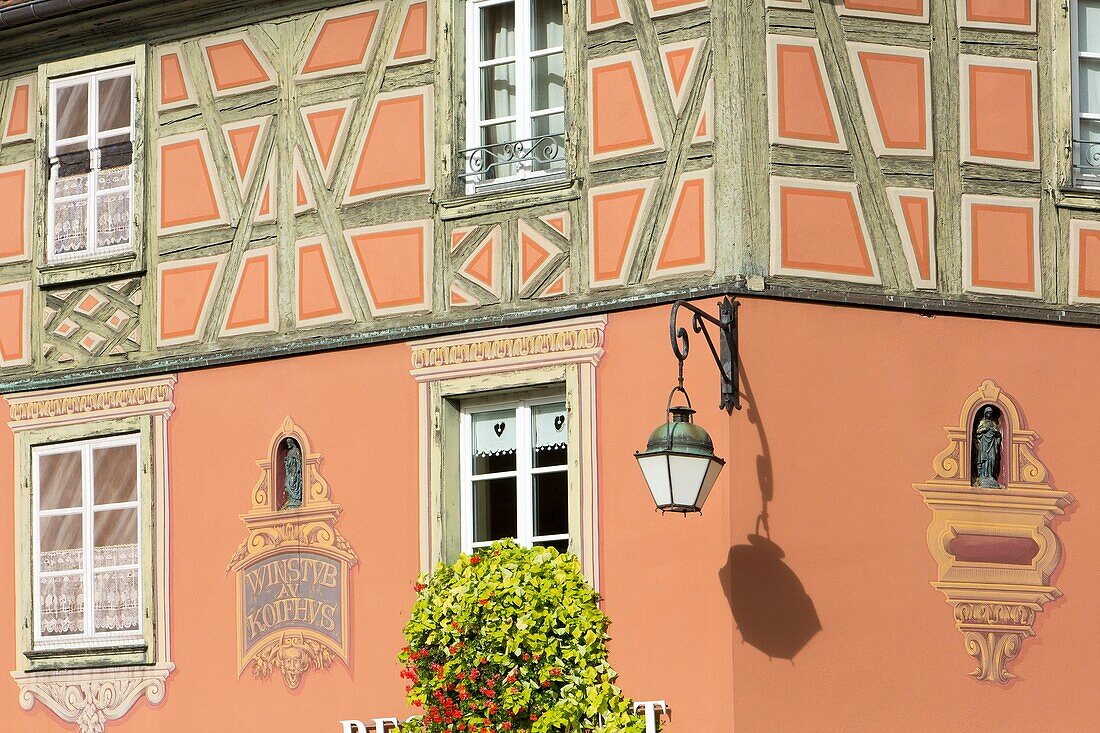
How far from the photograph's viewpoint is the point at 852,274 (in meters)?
13.6

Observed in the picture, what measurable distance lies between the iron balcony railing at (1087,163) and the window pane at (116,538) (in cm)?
646

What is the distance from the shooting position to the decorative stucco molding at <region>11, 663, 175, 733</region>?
51.1 ft

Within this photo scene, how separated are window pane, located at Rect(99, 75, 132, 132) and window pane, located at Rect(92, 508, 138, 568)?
2650mm

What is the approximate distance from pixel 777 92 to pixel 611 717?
3.64 m

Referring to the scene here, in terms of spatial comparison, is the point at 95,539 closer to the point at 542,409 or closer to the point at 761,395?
the point at 542,409

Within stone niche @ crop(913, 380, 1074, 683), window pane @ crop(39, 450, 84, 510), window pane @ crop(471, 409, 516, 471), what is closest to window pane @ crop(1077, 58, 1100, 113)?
stone niche @ crop(913, 380, 1074, 683)

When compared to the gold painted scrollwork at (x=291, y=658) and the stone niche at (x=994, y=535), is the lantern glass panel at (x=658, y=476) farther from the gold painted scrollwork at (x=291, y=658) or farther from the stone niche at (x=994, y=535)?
the gold painted scrollwork at (x=291, y=658)

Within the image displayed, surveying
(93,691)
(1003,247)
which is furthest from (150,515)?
(1003,247)

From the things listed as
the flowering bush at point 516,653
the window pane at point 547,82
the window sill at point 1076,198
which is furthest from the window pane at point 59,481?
the window sill at point 1076,198

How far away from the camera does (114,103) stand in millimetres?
16359

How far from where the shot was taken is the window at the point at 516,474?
1414 centimetres

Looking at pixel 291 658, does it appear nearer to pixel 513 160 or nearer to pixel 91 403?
pixel 91 403

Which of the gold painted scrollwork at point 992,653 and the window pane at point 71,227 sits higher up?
the window pane at point 71,227

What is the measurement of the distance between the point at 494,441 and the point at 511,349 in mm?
618
